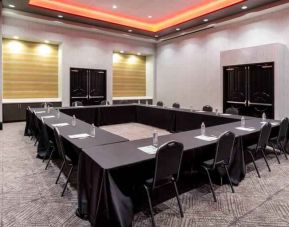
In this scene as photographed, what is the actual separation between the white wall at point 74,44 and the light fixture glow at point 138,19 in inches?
48.7

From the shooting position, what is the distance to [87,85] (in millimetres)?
9430

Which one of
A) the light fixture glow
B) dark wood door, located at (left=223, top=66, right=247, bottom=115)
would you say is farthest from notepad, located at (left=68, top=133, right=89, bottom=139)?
dark wood door, located at (left=223, top=66, right=247, bottom=115)

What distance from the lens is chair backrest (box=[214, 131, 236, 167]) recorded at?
8.70 feet

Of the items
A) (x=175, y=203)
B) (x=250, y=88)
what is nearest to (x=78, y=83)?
(x=250, y=88)

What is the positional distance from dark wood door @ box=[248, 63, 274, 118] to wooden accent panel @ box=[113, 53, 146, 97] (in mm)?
5590

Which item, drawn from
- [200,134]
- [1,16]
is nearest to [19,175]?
[200,134]

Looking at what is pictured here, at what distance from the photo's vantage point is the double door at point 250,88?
6.54 m

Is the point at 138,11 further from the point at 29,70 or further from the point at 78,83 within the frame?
the point at 29,70

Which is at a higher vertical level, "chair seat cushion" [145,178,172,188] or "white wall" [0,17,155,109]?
"white wall" [0,17,155,109]

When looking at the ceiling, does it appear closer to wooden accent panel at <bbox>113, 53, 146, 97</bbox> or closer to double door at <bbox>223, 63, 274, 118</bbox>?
double door at <bbox>223, 63, 274, 118</bbox>

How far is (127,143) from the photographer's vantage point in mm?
2801

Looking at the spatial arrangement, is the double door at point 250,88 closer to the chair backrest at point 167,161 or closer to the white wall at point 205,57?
the white wall at point 205,57

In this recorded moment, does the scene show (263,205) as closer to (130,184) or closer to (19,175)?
(130,184)

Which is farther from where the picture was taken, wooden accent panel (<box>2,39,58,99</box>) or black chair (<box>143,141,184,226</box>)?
wooden accent panel (<box>2,39,58,99</box>)
